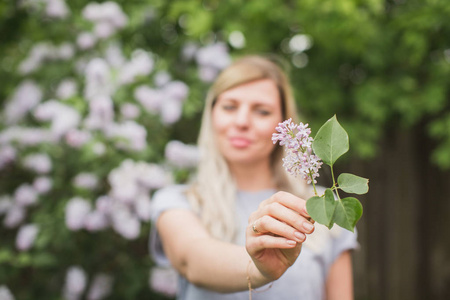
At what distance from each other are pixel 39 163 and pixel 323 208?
2004 mm

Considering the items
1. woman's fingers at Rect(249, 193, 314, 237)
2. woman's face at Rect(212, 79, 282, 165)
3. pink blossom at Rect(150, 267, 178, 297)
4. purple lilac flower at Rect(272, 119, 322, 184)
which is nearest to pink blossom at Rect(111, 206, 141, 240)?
pink blossom at Rect(150, 267, 178, 297)

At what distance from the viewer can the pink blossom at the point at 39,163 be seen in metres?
2.18

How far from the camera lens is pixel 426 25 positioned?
7.66 ft

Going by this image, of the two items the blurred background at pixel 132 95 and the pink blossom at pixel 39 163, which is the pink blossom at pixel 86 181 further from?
the pink blossom at pixel 39 163

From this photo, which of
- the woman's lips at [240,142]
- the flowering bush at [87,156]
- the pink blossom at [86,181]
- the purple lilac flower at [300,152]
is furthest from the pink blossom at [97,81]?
the purple lilac flower at [300,152]

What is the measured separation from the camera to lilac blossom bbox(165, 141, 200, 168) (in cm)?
225

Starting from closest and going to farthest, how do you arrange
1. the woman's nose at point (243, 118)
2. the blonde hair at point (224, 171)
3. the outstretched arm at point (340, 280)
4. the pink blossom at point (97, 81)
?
the woman's nose at point (243, 118), the blonde hair at point (224, 171), the outstretched arm at point (340, 280), the pink blossom at point (97, 81)

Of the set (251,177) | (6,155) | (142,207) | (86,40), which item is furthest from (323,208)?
(86,40)

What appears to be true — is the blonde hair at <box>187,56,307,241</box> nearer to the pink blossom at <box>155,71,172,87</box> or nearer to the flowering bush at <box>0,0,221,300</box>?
the flowering bush at <box>0,0,221,300</box>

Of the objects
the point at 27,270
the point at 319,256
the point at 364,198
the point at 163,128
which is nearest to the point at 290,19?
the point at 163,128

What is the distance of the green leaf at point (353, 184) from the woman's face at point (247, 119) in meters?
0.75

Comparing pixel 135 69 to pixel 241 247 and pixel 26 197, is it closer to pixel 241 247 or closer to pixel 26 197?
pixel 26 197

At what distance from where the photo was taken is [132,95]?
7.96ft

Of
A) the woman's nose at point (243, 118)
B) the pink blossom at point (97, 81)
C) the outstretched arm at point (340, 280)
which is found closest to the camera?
the woman's nose at point (243, 118)
